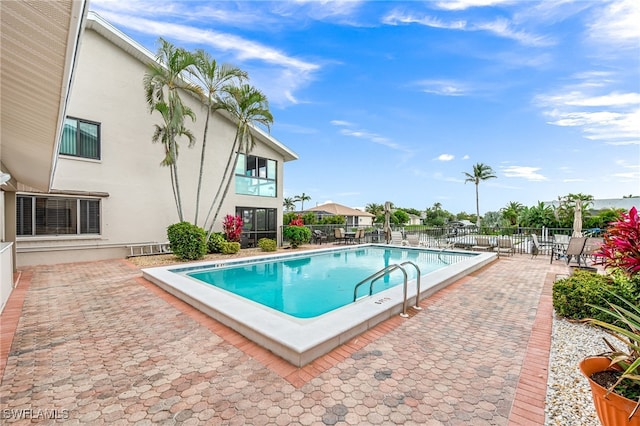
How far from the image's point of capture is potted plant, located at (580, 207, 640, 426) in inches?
76.0

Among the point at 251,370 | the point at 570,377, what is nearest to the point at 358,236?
the point at 570,377

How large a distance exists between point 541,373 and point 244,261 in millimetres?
9644

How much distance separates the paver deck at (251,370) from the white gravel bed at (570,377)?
0.11 m

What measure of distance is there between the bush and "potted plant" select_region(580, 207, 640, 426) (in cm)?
1121

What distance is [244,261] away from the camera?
36.2ft

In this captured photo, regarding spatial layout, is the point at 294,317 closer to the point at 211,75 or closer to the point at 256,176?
the point at 211,75

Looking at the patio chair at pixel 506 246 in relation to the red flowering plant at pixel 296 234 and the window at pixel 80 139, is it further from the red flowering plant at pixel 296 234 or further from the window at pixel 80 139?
the window at pixel 80 139

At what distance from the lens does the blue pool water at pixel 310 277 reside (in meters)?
6.99

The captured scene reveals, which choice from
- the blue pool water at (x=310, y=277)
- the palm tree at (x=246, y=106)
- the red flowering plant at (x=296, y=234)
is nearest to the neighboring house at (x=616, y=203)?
the blue pool water at (x=310, y=277)

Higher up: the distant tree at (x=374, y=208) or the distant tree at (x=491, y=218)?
the distant tree at (x=374, y=208)

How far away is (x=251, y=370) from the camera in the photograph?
3.26m

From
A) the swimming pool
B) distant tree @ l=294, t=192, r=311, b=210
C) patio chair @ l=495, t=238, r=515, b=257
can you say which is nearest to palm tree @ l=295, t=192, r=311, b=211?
distant tree @ l=294, t=192, r=311, b=210

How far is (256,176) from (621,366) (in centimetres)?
1624

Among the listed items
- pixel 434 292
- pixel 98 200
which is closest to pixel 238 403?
pixel 434 292
